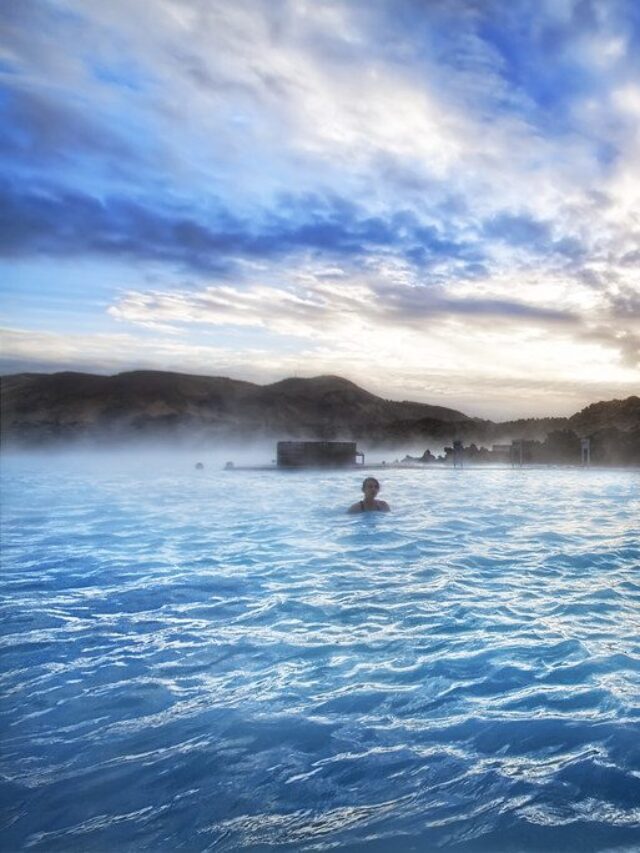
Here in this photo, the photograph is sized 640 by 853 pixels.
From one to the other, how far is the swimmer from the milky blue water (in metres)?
3.65

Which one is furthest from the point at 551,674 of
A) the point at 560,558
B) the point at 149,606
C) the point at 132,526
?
the point at 132,526

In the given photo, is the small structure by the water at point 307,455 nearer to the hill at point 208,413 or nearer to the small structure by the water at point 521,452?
the small structure by the water at point 521,452

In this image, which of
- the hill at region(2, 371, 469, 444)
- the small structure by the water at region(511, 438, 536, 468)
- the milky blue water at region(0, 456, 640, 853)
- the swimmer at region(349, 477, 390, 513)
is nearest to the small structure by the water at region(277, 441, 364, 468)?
the small structure by the water at region(511, 438, 536, 468)

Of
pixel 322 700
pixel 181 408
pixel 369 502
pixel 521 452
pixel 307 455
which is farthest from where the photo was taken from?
pixel 181 408

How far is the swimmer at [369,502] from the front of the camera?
12.5 m

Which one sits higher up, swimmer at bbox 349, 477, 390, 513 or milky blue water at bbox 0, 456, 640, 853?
swimmer at bbox 349, 477, 390, 513

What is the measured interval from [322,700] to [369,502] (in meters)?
9.11

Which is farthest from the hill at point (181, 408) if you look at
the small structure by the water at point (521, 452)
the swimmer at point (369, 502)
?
the swimmer at point (369, 502)

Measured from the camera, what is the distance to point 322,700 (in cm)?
372

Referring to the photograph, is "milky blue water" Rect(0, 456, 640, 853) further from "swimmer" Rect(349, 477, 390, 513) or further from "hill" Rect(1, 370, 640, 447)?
"hill" Rect(1, 370, 640, 447)

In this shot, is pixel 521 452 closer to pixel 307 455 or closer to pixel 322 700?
pixel 307 455

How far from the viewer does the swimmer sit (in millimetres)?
12491

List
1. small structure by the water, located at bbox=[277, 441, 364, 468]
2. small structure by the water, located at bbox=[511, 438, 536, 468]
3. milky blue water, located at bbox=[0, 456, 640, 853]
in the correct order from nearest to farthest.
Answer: milky blue water, located at bbox=[0, 456, 640, 853] → small structure by the water, located at bbox=[277, 441, 364, 468] → small structure by the water, located at bbox=[511, 438, 536, 468]

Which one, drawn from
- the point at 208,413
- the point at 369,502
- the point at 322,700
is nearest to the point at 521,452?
the point at 369,502
